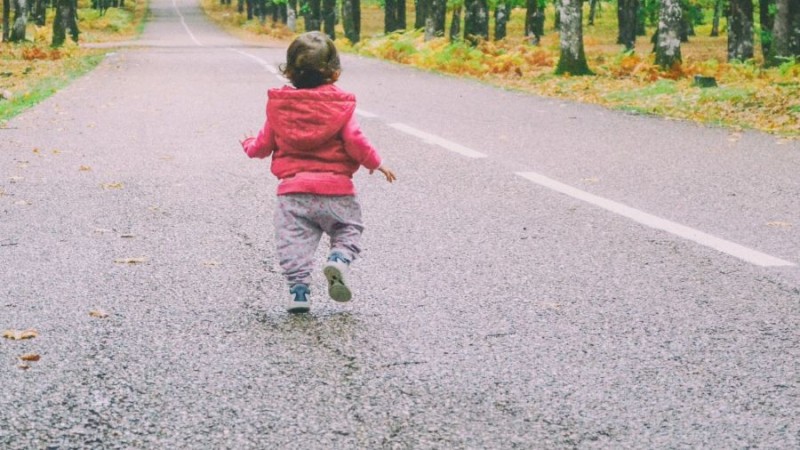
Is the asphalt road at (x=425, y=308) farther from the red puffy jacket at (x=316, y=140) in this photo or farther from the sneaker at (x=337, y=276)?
the red puffy jacket at (x=316, y=140)

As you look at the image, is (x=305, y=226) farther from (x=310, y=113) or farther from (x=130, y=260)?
(x=130, y=260)

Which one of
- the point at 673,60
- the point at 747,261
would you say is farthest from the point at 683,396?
the point at 673,60

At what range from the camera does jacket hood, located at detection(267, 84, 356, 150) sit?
4.52 m

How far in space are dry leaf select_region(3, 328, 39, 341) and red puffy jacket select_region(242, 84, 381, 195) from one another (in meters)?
1.21

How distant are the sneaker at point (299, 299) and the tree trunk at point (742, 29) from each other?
87.9ft

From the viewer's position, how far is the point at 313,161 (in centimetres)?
465

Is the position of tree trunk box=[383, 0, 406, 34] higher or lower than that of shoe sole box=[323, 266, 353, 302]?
higher

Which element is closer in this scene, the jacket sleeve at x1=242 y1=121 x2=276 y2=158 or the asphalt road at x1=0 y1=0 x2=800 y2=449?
the asphalt road at x1=0 y1=0 x2=800 y2=449

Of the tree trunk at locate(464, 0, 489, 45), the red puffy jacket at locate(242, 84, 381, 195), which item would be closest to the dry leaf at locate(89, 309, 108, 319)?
the red puffy jacket at locate(242, 84, 381, 195)

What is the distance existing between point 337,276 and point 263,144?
0.72 m

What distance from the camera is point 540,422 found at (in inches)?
129

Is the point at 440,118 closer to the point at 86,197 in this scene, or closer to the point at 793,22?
the point at 86,197

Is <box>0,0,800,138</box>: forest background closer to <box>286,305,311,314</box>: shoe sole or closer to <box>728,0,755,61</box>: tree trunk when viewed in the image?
<box>728,0,755,61</box>: tree trunk

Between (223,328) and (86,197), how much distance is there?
11.9ft
